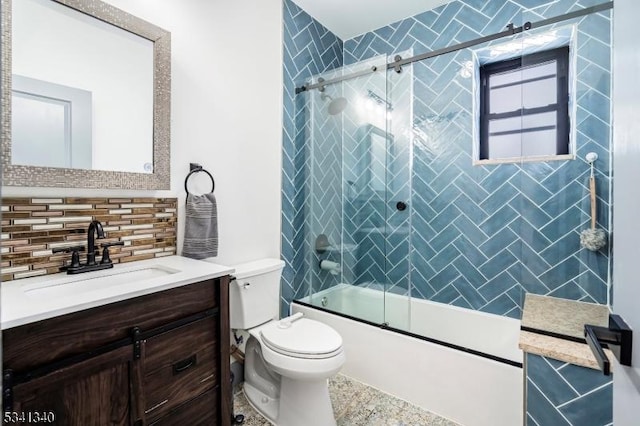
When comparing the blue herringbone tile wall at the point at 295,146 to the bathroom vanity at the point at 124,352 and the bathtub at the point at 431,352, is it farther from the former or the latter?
the bathroom vanity at the point at 124,352

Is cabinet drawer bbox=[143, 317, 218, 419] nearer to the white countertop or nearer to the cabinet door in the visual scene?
the cabinet door

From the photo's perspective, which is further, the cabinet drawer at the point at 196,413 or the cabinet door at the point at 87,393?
the cabinet drawer at the point at 196,413

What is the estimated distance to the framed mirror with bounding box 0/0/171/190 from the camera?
4.38 ft

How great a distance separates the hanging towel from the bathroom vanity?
0.19 m

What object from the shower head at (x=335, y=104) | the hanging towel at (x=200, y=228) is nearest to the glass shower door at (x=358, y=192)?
the shower head at (x=335, y=104)

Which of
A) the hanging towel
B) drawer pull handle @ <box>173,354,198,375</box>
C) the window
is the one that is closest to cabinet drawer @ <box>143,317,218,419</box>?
drawer pull handle @ <box>173,354,198,375</box>

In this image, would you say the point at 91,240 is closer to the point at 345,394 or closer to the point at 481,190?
the point at 345,394

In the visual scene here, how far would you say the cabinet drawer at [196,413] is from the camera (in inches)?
54.1

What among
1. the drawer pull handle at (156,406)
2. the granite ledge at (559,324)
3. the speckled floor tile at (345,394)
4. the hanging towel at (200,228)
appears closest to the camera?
the drawer pull handle at (156,406)

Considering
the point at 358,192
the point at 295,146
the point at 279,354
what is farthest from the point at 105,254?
the point at 358,192

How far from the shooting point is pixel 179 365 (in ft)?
4.57

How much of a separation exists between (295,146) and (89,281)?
1.70m

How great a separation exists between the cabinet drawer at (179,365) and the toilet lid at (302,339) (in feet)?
1.12

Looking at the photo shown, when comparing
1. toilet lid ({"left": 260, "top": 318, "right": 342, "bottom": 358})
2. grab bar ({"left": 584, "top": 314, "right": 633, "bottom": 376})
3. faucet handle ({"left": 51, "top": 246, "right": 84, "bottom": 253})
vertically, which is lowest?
toilet lid ({"left": 260, "top": 318, "right": 342, "bottom": 358})
